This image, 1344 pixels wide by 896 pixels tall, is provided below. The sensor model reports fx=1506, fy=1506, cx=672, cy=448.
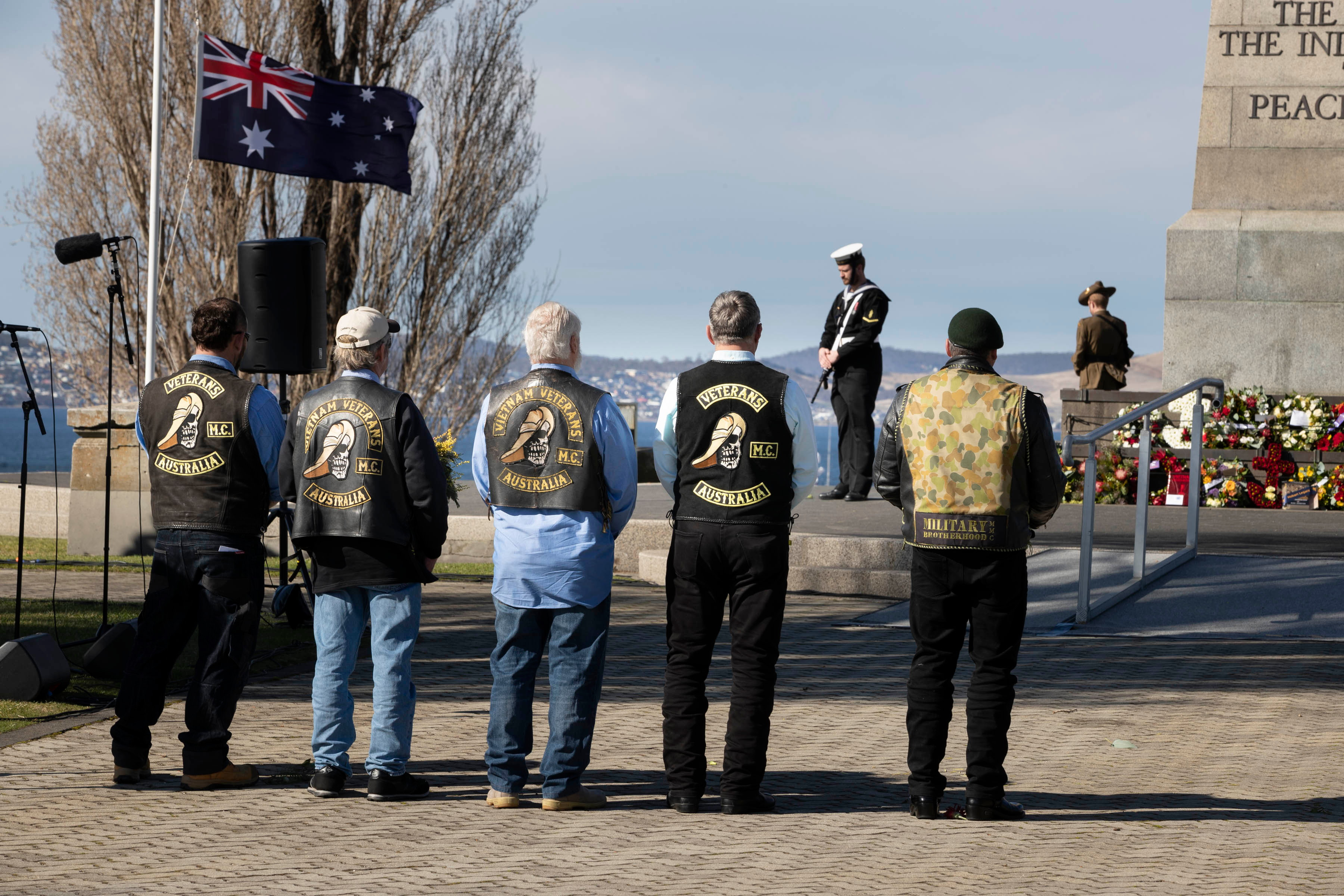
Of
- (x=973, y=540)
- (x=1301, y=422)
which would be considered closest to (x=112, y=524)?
(x=973, y=540)

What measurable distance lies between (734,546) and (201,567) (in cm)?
199

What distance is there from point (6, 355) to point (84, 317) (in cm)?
1911

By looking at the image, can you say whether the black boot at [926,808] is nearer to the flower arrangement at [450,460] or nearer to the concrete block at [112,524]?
the flower arrangement at [450,460]

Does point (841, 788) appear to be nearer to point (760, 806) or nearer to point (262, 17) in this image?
point (760, 806)

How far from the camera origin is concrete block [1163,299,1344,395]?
16.1 metres

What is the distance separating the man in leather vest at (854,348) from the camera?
1268cm

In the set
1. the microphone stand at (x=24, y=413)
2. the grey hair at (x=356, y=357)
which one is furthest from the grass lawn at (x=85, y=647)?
the grey hair at (x=356, y=357)

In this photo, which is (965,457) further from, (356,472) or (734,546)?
(356,472)

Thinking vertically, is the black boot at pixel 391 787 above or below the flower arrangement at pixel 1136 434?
below

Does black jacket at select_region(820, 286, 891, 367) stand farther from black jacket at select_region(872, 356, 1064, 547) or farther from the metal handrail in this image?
black jacket at select_region(872, 356, 1064, 547)

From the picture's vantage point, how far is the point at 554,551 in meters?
5.24

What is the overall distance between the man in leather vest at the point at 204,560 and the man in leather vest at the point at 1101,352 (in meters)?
13.0

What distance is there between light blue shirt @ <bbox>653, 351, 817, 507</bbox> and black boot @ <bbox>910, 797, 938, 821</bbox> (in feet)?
3.68

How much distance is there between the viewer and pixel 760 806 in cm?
533
